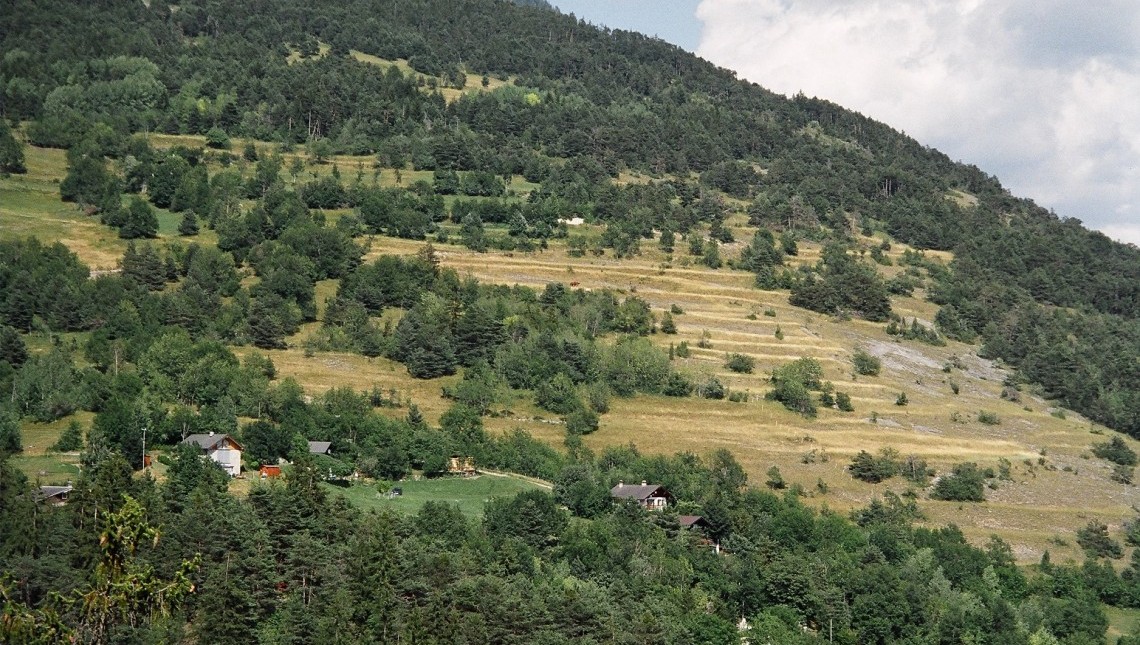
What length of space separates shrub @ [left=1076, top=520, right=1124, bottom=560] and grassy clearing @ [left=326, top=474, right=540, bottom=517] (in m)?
40.8

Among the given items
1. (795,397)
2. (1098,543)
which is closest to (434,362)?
(795,397)

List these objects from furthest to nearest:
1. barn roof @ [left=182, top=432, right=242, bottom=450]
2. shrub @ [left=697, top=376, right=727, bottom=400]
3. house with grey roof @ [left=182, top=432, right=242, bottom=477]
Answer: shrub @ [left=697, top=376, right=727, bottom=400] < barn roof @ [left=182, top=432, right=242, bottom=450] < house with grey roof @ [left=182, top=432, right=242, bottom=477]

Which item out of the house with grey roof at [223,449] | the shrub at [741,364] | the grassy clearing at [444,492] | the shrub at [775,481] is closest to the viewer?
the grassy clearing at [444,492]

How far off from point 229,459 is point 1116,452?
75992mm

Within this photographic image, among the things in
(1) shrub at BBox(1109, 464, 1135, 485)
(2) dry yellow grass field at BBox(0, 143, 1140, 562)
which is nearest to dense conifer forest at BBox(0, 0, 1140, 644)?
(2) dry yellow grass field at BBox(0, 143, 1140, 562)

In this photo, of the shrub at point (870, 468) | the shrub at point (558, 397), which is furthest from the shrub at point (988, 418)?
the shrub at point (558, 397)

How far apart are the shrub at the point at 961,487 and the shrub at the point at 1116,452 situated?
18978 millimetres

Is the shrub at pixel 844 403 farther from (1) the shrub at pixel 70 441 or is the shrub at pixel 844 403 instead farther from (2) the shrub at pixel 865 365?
(1) the shrub at pixel 70 441

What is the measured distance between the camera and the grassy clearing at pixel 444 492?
3152 inches

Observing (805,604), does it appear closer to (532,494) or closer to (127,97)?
(532,494)

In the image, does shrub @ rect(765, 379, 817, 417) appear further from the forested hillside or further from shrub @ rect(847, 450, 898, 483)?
the forested hillside

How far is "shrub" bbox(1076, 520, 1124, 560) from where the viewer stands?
319ft

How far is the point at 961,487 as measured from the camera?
10162cm

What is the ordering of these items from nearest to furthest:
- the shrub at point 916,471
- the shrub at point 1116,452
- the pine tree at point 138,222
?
the shrub at point 916,471 → the shrub at point 1116,452 → the pine tree at point 138,222
